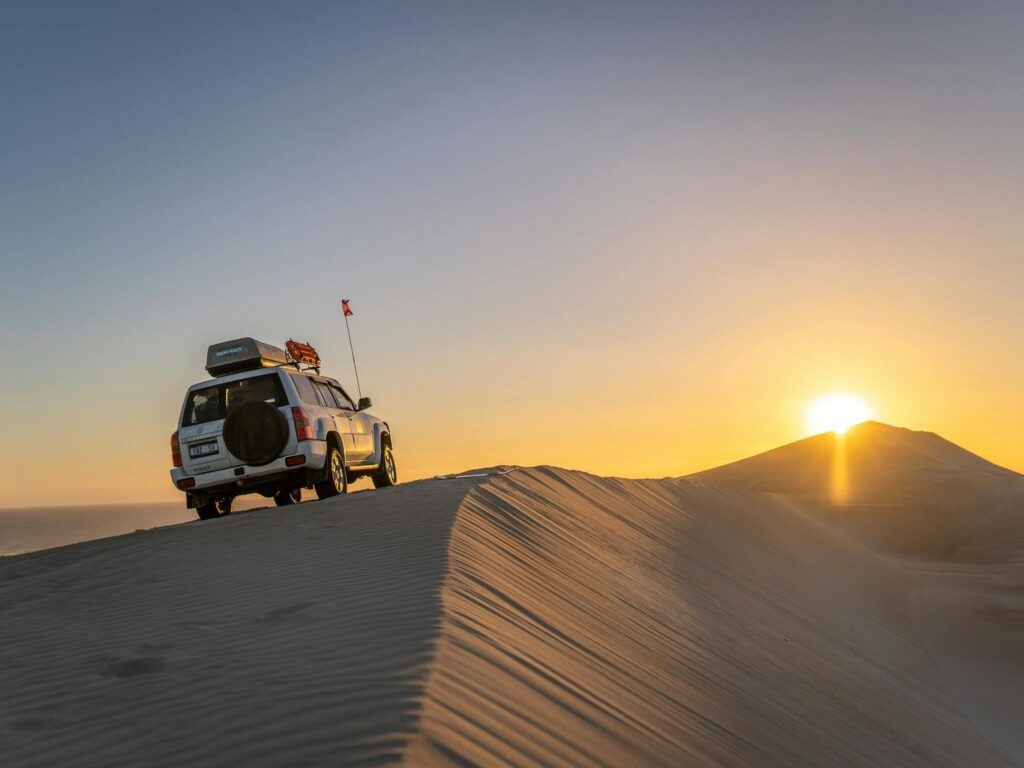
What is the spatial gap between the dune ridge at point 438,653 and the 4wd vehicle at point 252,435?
1.27m

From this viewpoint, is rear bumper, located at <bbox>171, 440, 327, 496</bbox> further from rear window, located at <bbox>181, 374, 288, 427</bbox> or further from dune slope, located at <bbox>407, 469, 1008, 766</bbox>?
dune slope, located at <bbox>407, 469, 1008, 766</bbox>

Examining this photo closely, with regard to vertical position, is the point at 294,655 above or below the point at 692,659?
above

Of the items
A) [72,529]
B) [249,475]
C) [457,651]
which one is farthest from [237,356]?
[72,529]

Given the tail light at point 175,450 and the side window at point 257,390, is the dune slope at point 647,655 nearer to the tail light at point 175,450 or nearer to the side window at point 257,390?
the side window at point 257,390

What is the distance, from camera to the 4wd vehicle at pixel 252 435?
35.8 ft

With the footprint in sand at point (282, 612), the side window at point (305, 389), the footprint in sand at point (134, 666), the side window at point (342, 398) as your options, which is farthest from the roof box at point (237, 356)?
the footprint in sand at point (134, 666)

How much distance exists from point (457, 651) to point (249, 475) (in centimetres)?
787

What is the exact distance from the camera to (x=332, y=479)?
12.0m

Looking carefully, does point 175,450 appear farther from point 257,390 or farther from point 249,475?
point 257,390

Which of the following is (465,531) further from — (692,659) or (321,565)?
(692,659)

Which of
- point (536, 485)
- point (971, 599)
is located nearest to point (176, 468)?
point (536, 485)

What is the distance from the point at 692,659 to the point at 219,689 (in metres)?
3.82

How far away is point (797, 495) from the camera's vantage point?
106ft

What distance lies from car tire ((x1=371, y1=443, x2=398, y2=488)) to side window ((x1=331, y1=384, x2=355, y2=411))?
162cm
